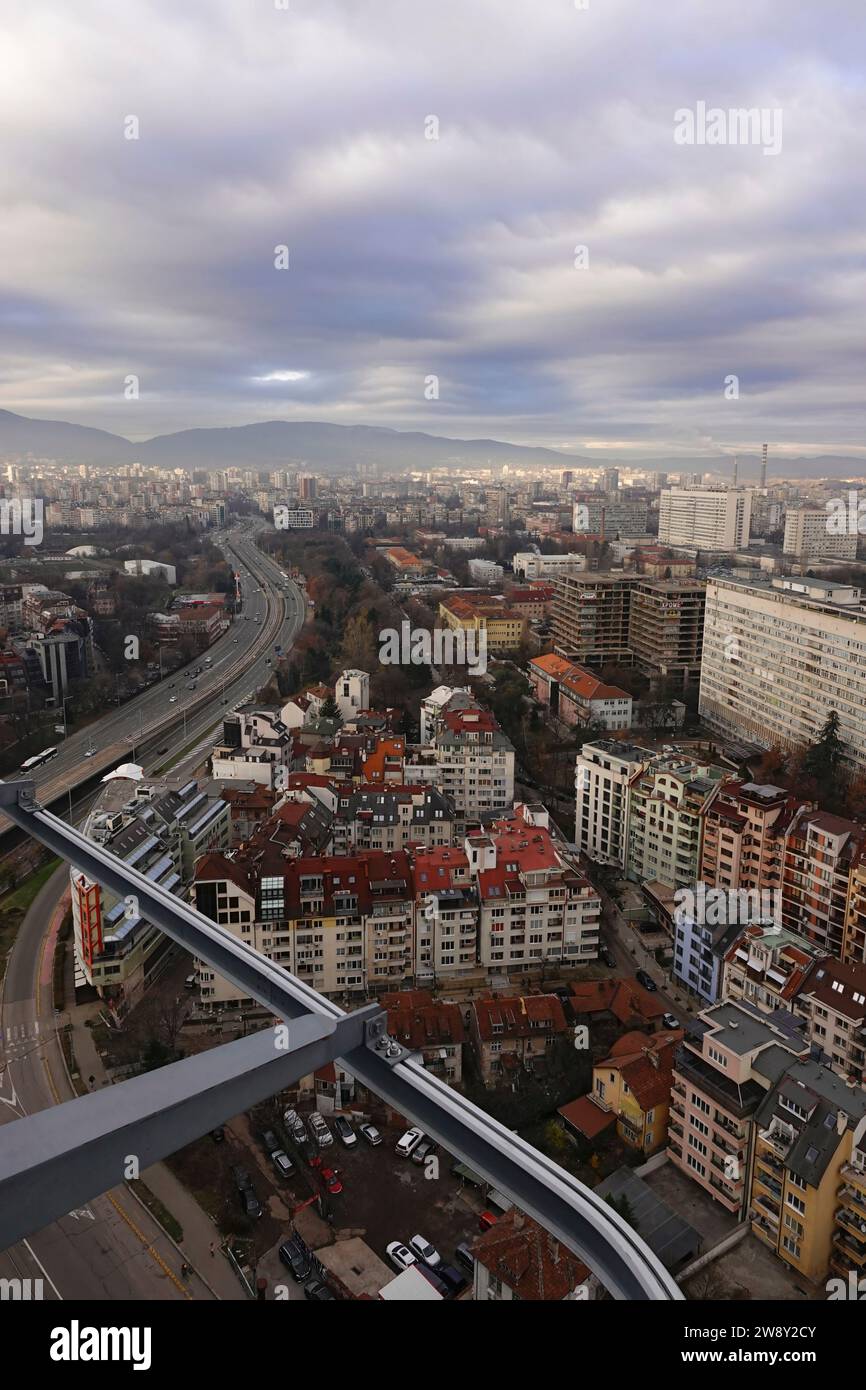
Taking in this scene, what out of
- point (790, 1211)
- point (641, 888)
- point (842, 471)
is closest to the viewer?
point (790, 1211)

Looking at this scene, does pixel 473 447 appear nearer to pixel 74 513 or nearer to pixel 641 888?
pixel 74 513

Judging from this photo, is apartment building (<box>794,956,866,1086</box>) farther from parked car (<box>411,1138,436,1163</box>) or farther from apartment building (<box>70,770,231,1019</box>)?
apartment building (<box>70,770,231,1019</box>)

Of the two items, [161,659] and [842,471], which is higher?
[842,471]

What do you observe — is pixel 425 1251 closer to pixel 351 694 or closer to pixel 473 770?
pixel 473 770

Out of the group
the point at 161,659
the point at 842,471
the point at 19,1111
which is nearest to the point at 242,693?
the point at 161,659

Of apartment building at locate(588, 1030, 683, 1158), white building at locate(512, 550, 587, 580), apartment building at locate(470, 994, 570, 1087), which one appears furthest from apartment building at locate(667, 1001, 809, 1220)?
white building at locate(512, 550, 587, 580)

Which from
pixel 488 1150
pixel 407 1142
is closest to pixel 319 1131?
pixel 407 1142

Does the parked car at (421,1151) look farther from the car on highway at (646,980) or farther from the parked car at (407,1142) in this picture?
the car on highway at (646,980)
